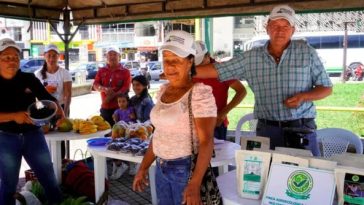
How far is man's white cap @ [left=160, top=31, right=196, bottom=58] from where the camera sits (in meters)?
1.85

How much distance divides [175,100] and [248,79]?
82cm

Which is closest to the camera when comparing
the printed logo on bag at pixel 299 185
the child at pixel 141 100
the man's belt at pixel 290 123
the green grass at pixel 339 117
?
the printed logo on bag at pixel 299 185

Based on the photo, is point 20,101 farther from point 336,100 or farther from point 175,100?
point 336,100

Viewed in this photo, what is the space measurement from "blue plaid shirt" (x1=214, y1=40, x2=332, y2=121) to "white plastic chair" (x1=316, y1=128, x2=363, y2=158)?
2.97ft

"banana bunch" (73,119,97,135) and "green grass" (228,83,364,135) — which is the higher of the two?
"banana bunch" (73,119,97,135)

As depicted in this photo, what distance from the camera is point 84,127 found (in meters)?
3.82

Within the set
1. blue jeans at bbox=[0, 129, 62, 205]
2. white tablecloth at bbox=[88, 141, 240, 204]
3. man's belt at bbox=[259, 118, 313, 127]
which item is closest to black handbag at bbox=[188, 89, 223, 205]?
white tablecloth at bbox=[88, 141, 240, 204]

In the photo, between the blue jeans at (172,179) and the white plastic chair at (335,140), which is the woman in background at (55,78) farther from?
the blue jeans at (172,179)

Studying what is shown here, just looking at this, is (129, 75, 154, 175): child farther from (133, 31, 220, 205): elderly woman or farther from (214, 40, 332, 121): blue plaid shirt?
(133, 31, 220, 205): elderly woman

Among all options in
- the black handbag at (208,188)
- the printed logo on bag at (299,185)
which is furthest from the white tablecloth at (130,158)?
the printed logo on bag at (299,185)

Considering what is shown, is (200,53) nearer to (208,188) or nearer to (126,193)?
(208,188)

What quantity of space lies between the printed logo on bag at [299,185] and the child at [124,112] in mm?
3267

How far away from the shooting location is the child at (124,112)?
188 inches

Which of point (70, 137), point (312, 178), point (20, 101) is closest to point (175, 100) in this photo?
point (312, 178)
